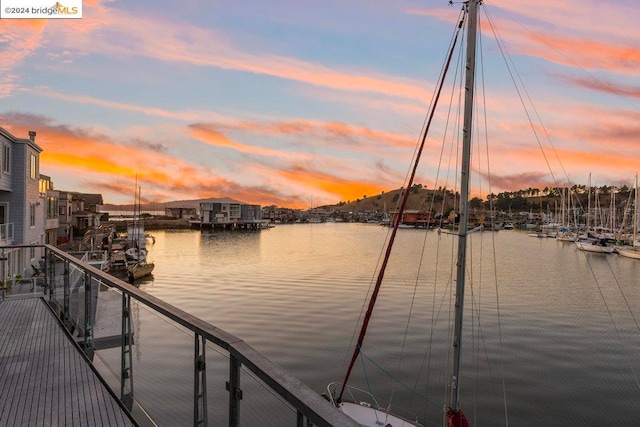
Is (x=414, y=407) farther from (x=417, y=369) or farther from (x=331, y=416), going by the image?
(x=331, y=416)

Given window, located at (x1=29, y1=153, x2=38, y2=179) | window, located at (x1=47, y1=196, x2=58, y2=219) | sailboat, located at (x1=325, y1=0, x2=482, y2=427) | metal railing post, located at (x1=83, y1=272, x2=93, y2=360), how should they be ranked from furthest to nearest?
window, located at (x1=47, y1=196, x2=58, y2=219) → window, located at (x1=29, y1=153, x2=38, y2=179) → sailboat, located at (x1=325, y1=0, x2=482, y2=427) → metal railing post, located at (x1=83, y1=272, x2=93, y2=360)

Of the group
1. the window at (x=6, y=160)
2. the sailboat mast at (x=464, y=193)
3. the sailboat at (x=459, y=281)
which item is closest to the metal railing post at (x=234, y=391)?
the sailboat at (x=459, y=281)

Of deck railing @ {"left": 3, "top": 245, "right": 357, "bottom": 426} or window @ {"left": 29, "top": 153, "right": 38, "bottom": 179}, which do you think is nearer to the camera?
deck railing @ {"left": 3, "top": 245, "right": 357, "bottom": 426}

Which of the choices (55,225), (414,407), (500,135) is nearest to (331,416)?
(414,407)

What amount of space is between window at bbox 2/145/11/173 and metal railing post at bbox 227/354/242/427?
27375 millimetres

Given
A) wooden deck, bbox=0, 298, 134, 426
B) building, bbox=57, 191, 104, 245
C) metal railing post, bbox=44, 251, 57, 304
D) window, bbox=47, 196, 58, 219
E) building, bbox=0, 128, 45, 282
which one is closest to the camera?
wooden deck, bbox=0, 298, 134, 426

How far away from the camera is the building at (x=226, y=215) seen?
141375 millimetres

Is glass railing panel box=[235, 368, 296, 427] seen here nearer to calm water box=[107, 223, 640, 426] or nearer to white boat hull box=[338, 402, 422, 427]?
calm water box=[107, 223, 640, 426]

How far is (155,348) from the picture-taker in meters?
3.83

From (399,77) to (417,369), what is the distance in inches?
1009

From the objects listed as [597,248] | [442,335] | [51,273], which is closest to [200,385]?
[51,273]

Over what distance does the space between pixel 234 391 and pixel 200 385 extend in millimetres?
731

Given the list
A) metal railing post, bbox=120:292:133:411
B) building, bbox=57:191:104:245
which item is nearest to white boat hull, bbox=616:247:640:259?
metal railing post, bbox=120:292:133:411

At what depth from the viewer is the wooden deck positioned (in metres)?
3.78
